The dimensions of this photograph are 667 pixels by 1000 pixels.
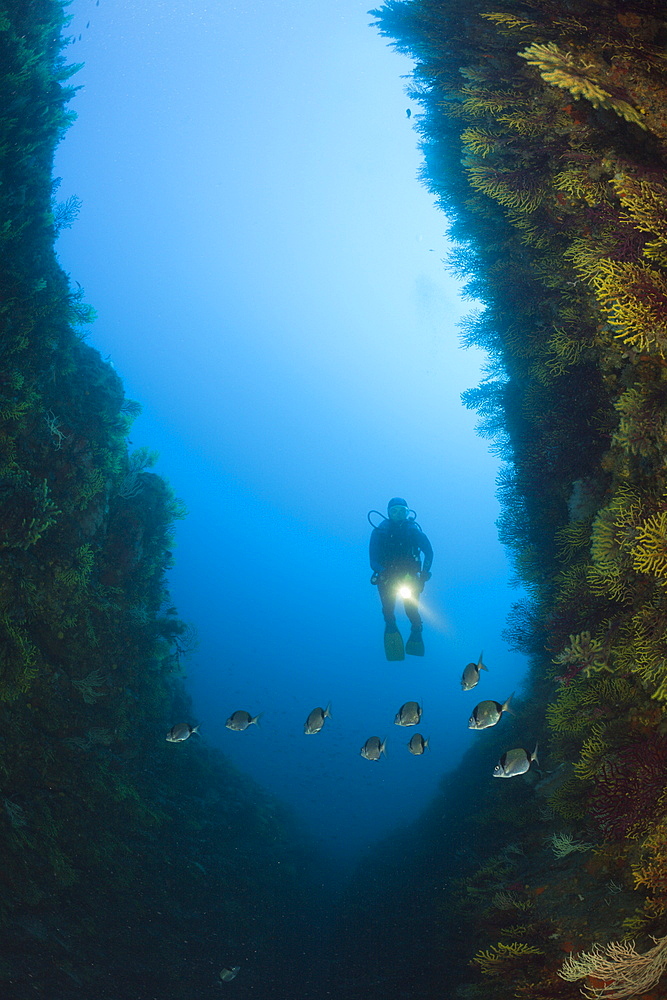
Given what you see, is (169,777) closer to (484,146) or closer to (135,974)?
(135,974)

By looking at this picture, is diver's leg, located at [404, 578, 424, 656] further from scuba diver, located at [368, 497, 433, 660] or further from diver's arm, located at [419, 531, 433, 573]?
diver's arm, located at [419, 531, 433, 573]

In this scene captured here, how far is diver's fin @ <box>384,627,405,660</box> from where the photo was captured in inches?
370

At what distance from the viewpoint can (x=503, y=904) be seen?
16.0 feet

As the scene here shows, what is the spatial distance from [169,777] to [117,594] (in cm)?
406

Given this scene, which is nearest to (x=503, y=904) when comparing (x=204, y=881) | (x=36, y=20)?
(x=204, y=881)

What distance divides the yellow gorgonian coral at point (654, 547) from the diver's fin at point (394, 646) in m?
6.43

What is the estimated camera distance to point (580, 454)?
18.6ft

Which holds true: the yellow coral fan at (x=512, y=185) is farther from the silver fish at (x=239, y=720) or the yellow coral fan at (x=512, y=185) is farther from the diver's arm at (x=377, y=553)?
the diver's arm at (x=377, y=553)

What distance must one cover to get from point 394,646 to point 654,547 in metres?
6.88

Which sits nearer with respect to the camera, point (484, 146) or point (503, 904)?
point (484, 146)

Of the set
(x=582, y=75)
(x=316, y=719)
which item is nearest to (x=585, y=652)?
(x=316, y=719)

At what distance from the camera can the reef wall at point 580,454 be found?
3.12 m

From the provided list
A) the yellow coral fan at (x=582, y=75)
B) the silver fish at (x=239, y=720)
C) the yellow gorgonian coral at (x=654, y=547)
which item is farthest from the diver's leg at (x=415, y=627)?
the yellow coral fan at (x=582, y=75)

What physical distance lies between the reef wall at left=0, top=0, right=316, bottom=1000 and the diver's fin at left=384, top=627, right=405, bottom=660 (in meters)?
4.59
